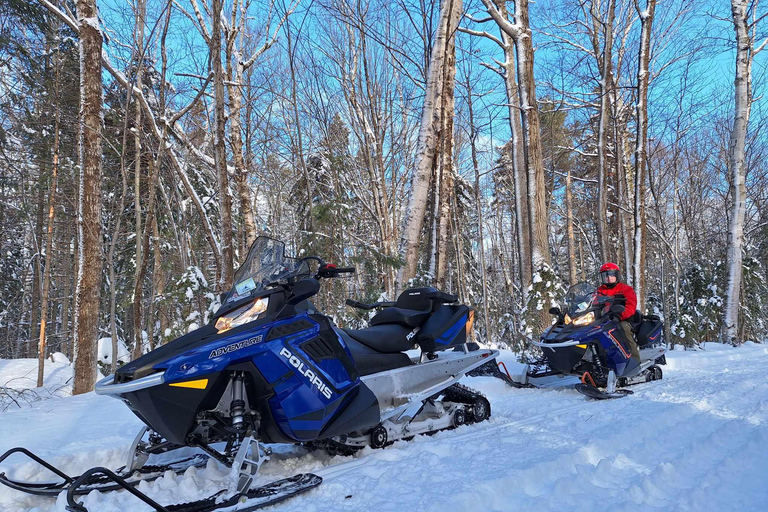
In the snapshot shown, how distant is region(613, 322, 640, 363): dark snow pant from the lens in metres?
5.87

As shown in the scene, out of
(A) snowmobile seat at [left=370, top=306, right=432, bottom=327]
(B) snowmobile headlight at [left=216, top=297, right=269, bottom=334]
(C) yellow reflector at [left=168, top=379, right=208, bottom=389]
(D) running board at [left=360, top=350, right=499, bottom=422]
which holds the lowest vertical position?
(D) running board at [left=360, top=350, right=499, bottom=422]

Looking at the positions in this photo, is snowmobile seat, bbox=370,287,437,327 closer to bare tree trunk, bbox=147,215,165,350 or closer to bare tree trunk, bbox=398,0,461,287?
bare tree trunk, bbox=398,0,461,287

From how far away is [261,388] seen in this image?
275cm

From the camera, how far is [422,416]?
13.1 ft

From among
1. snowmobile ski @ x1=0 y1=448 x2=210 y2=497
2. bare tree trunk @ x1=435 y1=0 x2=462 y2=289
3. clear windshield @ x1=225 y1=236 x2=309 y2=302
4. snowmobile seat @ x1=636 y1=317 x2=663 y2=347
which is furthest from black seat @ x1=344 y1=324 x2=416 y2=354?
bare tree trunk @ x1=435 y1=0 x2=462 y2=289

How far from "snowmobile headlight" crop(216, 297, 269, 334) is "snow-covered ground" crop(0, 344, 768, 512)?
0.87 m

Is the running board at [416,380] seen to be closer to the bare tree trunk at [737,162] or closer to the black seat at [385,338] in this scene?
the black seat at [385,338]

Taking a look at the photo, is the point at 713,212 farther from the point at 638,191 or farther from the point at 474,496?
the point at 474,496

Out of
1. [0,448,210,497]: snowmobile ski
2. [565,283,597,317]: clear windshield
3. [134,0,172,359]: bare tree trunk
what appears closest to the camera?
[0,448,210,497]: snowmobile ski

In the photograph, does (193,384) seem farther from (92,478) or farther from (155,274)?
(155,274)

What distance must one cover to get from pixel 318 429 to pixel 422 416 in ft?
4.32

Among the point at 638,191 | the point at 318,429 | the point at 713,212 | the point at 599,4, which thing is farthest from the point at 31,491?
the point at 713,212

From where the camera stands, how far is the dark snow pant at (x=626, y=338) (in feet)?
19.2

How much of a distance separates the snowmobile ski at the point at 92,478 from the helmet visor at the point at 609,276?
5.41 m
